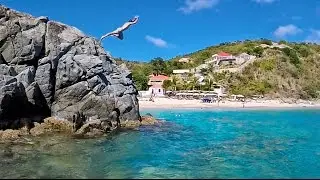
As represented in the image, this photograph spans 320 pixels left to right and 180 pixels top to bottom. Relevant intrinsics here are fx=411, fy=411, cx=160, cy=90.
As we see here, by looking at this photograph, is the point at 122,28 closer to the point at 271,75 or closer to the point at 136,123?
the point at 136,123

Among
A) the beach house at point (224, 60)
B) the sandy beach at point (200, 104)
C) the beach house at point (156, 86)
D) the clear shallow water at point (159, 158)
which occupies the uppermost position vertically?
the beach house at point (224, 60)

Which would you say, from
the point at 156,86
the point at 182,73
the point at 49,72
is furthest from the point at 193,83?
the point at 49,72

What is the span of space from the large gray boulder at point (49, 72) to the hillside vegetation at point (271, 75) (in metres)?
67.1

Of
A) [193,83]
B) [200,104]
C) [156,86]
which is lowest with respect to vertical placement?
[200,104]

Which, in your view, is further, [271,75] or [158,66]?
[158,66]

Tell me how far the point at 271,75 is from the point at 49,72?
93.6 metres

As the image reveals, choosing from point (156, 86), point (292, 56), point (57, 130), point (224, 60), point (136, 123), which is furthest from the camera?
point (292, 56)

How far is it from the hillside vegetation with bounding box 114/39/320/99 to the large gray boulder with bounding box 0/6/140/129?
67140 millimetres

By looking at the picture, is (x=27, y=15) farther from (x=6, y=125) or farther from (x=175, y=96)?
(x=175, y=96)

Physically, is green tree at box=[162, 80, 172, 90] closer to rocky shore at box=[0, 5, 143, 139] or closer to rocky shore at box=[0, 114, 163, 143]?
rocky shore at box=[0, 5, 143, 139]

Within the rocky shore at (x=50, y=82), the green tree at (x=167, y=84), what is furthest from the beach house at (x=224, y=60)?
the rocky shore at (x=50, y=82)

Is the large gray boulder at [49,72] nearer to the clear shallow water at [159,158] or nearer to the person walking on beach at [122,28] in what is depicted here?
the clear shallow water at [159,158]

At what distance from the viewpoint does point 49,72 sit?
28094mm

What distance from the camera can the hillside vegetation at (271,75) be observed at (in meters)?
100
